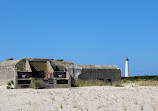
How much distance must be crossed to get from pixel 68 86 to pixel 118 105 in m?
10.2

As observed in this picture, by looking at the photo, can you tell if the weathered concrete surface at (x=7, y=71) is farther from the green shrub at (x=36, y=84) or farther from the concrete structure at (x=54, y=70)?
the green shrub at (x=36, y=84)

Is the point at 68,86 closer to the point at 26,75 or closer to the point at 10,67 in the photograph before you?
the point at 26,75

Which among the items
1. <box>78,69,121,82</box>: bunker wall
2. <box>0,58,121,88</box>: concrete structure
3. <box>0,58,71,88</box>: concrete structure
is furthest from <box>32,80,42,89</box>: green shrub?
<box>78,69,121,82</box>: bunker wall

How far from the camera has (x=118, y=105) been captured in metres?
12.6

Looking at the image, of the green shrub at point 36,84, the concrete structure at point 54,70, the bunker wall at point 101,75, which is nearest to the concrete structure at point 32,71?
the concrete structure at point 54,70

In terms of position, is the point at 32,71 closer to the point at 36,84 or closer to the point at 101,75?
the point at 36,84

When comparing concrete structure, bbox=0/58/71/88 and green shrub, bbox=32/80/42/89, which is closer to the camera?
green shrub, bbox=32/80/42/89

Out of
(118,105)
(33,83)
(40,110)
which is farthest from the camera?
(33,83)

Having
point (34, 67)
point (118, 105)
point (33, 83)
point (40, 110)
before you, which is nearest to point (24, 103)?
point (40, 110)

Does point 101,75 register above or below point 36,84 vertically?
above

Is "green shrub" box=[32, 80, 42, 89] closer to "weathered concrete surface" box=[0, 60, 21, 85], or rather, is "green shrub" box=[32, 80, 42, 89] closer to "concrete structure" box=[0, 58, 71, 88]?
"concrete structure" box=[0, 58, 71, 88]

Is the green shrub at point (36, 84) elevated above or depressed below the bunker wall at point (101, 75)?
below

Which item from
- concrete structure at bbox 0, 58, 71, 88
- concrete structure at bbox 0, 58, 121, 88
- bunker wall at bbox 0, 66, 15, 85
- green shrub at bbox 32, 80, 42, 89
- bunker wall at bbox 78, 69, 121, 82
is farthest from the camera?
bunker wall at bbox 78, 69, 121, 82

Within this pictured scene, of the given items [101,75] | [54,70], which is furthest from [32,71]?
[101,75]
